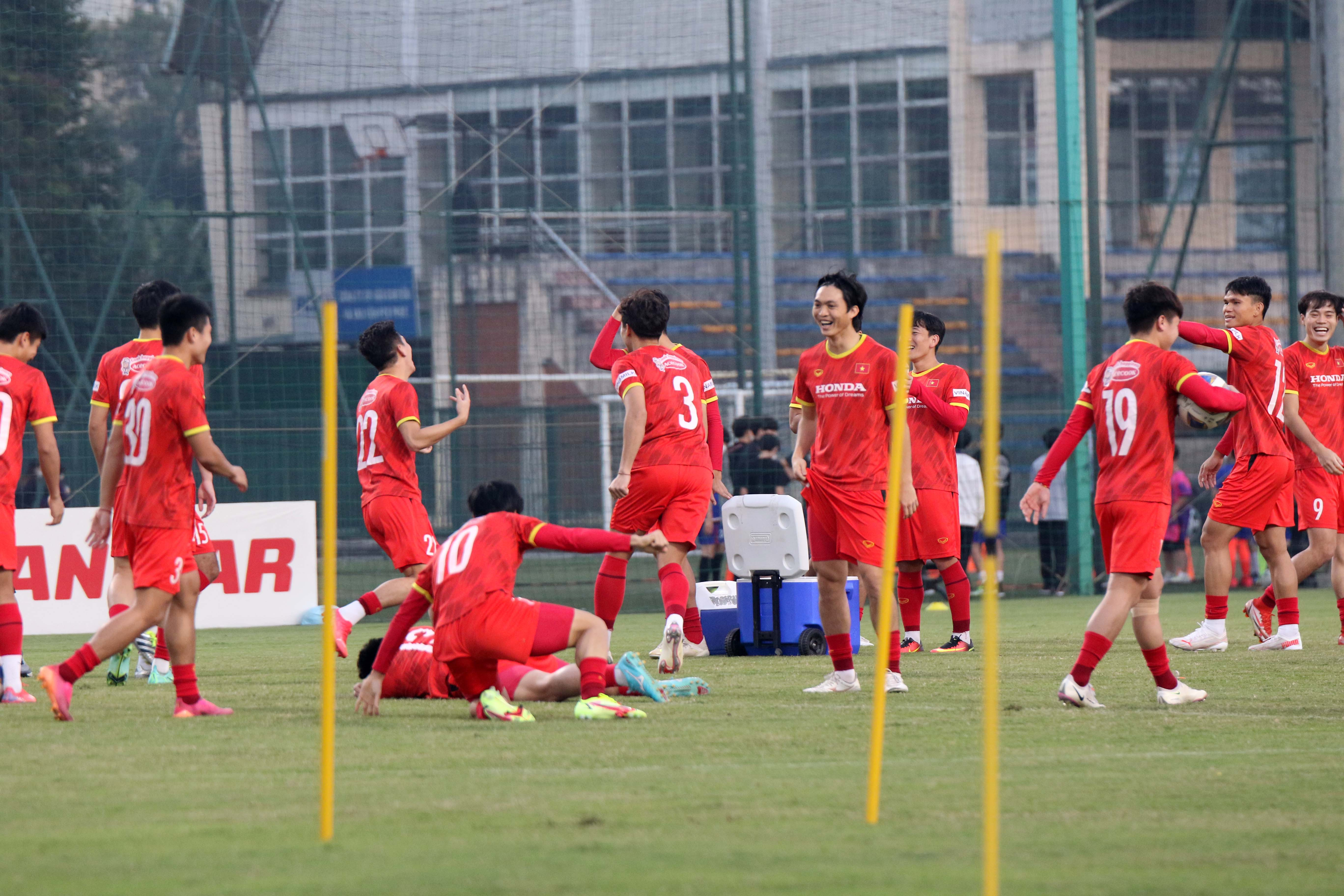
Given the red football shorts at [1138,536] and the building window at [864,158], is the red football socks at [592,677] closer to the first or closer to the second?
the red football shorts at [1138,536]

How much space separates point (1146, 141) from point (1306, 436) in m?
19.4

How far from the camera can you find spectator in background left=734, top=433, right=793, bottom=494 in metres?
17.4

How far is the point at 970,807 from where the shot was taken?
17.0 feet

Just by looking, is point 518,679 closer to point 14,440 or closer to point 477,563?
point 477,563

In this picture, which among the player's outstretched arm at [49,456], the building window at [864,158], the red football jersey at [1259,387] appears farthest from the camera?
the building window at [864,158]

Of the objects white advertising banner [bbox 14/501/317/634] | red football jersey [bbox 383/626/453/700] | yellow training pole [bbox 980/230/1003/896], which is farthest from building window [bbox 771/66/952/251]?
yellow training pole [bbox 980/230/1003/896]

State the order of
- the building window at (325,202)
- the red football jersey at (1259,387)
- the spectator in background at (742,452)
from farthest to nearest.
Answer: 1. the building window at (325,202)
2. the spectator in background at (742,452)
3. the red football jersey at (1259,387)

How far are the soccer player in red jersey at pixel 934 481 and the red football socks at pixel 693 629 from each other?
54.3 inches

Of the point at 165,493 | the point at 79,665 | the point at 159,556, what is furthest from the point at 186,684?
the point at 165,493

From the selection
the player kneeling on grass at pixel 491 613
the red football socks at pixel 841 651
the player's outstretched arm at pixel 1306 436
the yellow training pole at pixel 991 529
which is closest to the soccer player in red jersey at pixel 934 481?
the player's outstretched arm at pixel 1306 436

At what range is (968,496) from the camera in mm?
17922

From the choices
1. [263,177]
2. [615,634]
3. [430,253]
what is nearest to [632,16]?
[430,253]

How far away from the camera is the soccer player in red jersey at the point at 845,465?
8.43m

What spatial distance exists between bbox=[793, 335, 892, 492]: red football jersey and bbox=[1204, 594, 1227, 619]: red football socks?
135 inches
